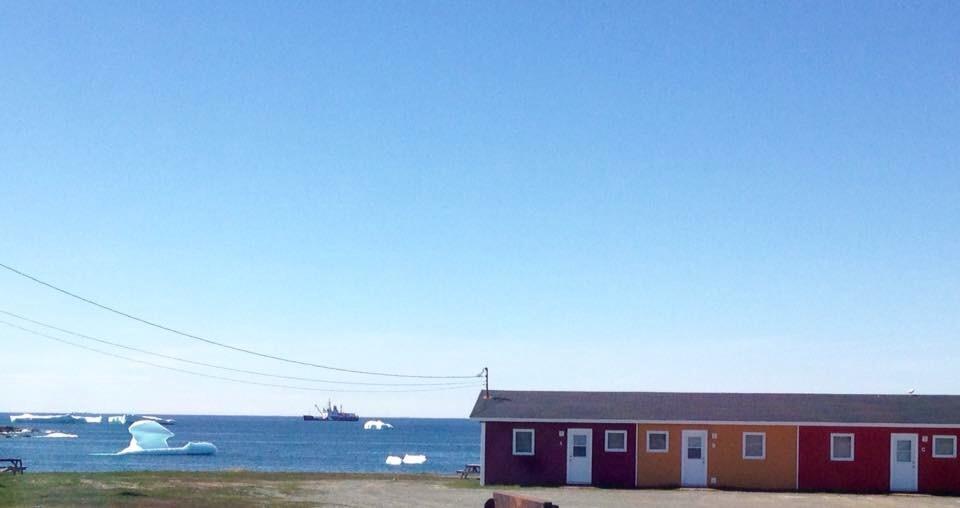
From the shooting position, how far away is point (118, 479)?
38.9 metres

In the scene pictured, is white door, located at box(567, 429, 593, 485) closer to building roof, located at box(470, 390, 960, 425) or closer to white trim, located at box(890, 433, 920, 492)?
building roof, located at box(470, 390, 960, 425)

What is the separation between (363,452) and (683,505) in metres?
106

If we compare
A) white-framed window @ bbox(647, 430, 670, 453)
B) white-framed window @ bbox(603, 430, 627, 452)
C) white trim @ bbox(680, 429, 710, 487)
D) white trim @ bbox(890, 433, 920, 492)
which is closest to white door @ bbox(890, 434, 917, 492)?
white trim @ bbox(890, 433, 920, 492)

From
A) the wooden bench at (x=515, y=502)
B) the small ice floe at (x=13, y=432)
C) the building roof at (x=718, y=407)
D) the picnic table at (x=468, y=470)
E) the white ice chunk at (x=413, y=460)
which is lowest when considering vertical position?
the small ice floe at (x=13, y=432)

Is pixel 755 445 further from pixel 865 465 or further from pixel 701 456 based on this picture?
pixel 865 465

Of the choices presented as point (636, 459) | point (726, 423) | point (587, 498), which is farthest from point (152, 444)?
point (587, 498)

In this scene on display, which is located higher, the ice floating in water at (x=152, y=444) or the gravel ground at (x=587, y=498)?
the gravel ground at (x=587, y=498)

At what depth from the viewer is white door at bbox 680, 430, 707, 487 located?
3888 cm

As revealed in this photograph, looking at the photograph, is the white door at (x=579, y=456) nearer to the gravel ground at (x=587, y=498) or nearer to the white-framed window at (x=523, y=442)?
the gravel ground at (x=587, y=498)

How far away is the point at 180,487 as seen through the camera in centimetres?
3566

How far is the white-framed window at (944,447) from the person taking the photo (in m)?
37.8

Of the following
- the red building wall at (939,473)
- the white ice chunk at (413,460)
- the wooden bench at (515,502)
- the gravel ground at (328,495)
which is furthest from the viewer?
the white ice chunk at (413,460)


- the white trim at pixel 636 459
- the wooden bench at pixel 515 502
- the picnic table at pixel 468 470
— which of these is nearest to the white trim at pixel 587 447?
the white trim at pixel 636 459

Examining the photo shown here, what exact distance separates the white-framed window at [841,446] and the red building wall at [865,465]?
128mm
